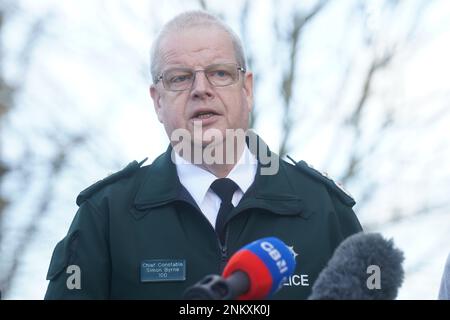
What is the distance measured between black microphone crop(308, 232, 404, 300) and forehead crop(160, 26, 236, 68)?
4.72 feet

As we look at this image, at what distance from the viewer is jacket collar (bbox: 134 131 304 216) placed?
10.9 feet

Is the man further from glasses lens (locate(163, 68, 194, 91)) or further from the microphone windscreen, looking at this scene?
the microphone windscreen

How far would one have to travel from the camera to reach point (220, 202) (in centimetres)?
336

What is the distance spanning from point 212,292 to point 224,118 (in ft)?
5.12

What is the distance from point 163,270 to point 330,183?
2.88ft

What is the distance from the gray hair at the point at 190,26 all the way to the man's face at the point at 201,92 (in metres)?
0.04

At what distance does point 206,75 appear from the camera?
3457 mm

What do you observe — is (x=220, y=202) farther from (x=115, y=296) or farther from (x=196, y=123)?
(x=115, y=296)

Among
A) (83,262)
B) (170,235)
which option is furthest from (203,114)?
(83,262)

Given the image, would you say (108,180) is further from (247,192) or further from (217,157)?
(247,192)

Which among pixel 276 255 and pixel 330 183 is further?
pixel 330 183

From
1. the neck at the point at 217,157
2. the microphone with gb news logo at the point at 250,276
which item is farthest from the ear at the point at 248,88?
the microphone with gb news logo at the point at 250,276

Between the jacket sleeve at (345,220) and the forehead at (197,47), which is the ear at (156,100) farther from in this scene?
the jacket sleeve at (345,220)
